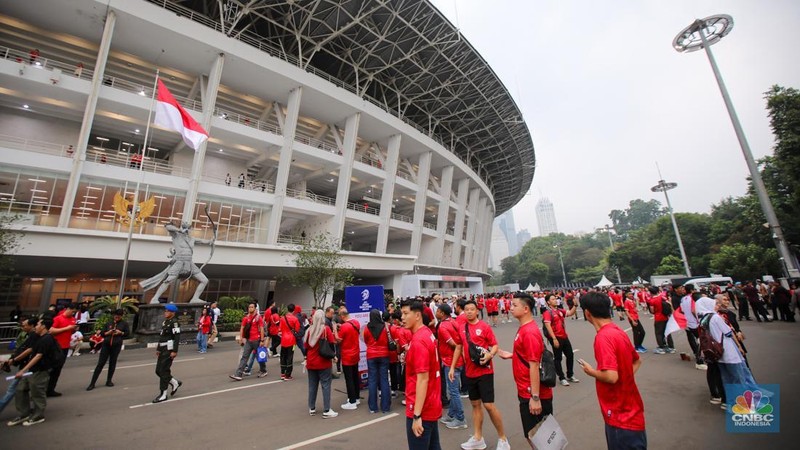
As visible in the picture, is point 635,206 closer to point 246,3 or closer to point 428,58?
point 428,58

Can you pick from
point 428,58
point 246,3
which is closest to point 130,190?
point 246,3

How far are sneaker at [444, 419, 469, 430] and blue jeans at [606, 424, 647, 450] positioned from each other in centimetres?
263

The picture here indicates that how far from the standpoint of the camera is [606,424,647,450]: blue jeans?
236 cm

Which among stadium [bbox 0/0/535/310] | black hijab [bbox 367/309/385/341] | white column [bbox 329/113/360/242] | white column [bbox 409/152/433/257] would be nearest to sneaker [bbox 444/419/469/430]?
black hijab [bbox 367/309/385/341]

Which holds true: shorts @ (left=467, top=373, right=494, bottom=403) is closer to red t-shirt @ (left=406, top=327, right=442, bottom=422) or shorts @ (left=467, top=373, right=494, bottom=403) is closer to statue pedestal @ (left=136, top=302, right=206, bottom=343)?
red t-shirt @ (left=406, top=327, right=442, bottom=422)

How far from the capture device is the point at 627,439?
238 cm

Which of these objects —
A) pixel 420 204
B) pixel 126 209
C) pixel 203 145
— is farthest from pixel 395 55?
pixel 126 209

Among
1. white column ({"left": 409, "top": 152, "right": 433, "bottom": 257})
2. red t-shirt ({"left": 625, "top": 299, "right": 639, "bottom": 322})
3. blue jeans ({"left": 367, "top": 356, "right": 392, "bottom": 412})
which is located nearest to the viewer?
blue jeans ({"left": 367, "top": 356, "right": 392, "bottom": 412})

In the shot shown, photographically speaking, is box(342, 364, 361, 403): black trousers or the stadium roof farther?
the stadium roof

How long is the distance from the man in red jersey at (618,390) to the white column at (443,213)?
30952 mm

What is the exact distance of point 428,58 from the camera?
89.5 feet

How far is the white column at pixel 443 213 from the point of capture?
3362 centimetres

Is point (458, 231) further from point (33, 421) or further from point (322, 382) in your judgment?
point (33, 421)

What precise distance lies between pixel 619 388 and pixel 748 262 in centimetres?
3867
